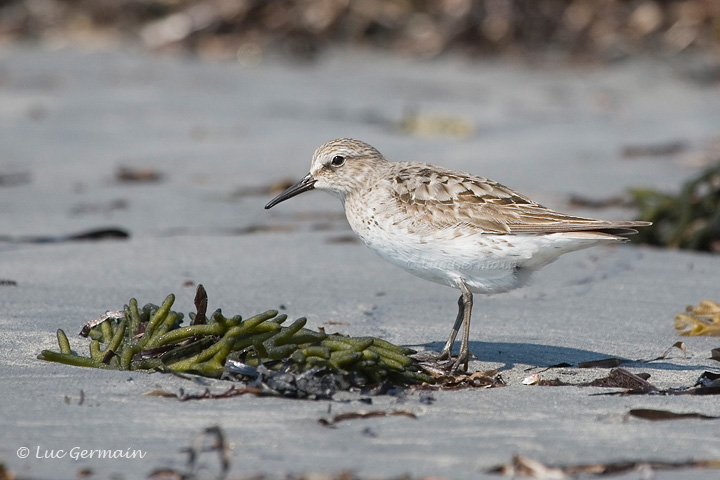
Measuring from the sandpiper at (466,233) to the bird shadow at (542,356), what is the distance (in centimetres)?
16

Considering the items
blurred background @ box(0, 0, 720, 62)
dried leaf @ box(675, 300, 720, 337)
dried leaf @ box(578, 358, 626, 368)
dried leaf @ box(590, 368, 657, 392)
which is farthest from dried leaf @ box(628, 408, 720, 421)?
blurred background @ box(0, 0, 720, 62)

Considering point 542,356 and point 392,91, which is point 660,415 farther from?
point 392,91

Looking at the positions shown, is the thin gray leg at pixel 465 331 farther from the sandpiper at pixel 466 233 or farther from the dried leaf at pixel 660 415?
the dried leaf at pixel 660 415

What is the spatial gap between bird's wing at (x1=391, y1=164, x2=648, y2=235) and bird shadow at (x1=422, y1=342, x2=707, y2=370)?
1.79 feet

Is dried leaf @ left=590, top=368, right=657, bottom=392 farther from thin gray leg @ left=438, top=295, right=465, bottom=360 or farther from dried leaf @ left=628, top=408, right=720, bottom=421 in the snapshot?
thin gray leg @ left=438, top=295, right=465, bottom=360

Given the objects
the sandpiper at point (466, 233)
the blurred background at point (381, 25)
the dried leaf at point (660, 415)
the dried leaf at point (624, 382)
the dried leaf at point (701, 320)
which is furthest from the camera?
the blurred background at point (381, 25)

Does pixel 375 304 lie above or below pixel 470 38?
below

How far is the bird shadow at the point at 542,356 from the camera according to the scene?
4316 mm

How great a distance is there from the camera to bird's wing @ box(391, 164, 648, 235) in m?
4.44

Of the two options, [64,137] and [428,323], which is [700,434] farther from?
[64,137]

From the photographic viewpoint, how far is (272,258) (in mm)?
6082

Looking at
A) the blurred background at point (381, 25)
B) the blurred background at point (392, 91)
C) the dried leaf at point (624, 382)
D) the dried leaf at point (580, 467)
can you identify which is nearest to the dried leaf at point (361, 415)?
the dried leaf at point (580, 467)

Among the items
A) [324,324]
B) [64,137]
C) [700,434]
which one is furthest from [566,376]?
[64,137]

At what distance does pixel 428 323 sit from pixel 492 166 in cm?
412
